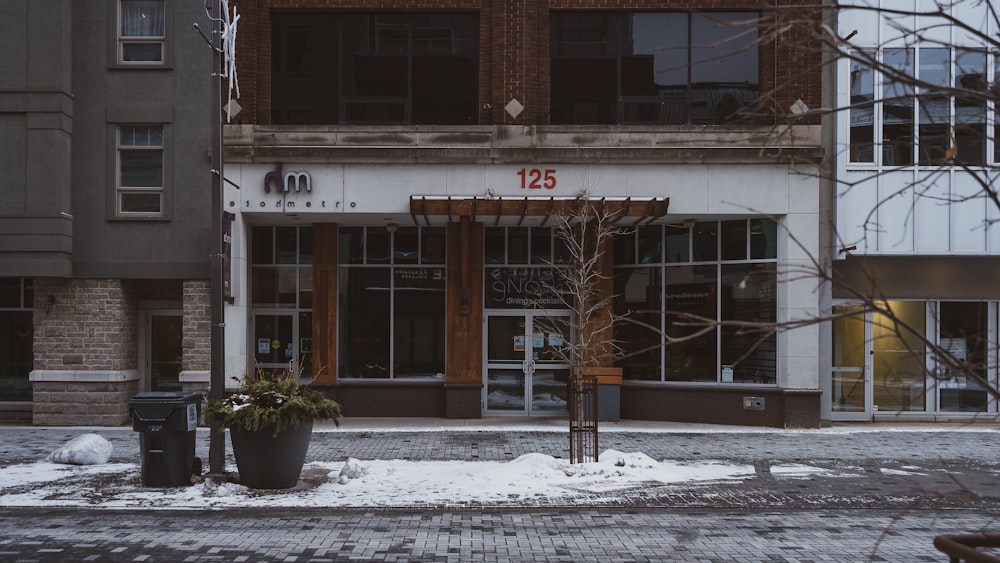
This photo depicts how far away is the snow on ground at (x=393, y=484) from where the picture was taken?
998cm

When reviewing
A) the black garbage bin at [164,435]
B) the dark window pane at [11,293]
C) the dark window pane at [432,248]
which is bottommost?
the black garbage bin at [164,435]

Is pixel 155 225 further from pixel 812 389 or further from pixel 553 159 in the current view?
pixel 812 389

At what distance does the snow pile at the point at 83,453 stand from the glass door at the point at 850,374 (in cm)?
1361

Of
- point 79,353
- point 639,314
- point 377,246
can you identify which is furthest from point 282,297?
point 639,314

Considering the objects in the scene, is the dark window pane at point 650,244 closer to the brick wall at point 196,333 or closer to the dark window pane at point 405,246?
the dark window pane at point 405,246

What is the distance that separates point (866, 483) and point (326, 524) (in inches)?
281

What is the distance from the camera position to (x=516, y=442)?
582 inches

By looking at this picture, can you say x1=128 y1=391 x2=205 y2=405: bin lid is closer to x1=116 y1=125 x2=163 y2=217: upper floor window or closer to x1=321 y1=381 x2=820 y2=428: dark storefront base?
x1=321 y1=381 x2=820 y2=428: dark storefront base

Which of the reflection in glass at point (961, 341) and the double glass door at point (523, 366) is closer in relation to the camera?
the reflection in glass at point (961, 341)

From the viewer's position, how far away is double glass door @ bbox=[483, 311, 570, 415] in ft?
59.1

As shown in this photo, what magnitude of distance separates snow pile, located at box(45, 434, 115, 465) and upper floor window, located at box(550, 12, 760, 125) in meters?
10.4

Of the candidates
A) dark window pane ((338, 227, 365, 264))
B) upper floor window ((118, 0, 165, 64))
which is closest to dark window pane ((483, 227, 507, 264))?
dark window pane ((338, 227, 365, 264))

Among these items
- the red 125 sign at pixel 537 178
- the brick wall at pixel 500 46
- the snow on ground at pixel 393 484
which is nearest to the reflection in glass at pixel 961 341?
the brick wall at pixel 500 46

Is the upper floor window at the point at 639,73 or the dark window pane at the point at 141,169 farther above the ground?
the upper floor window at the point at 639,73
